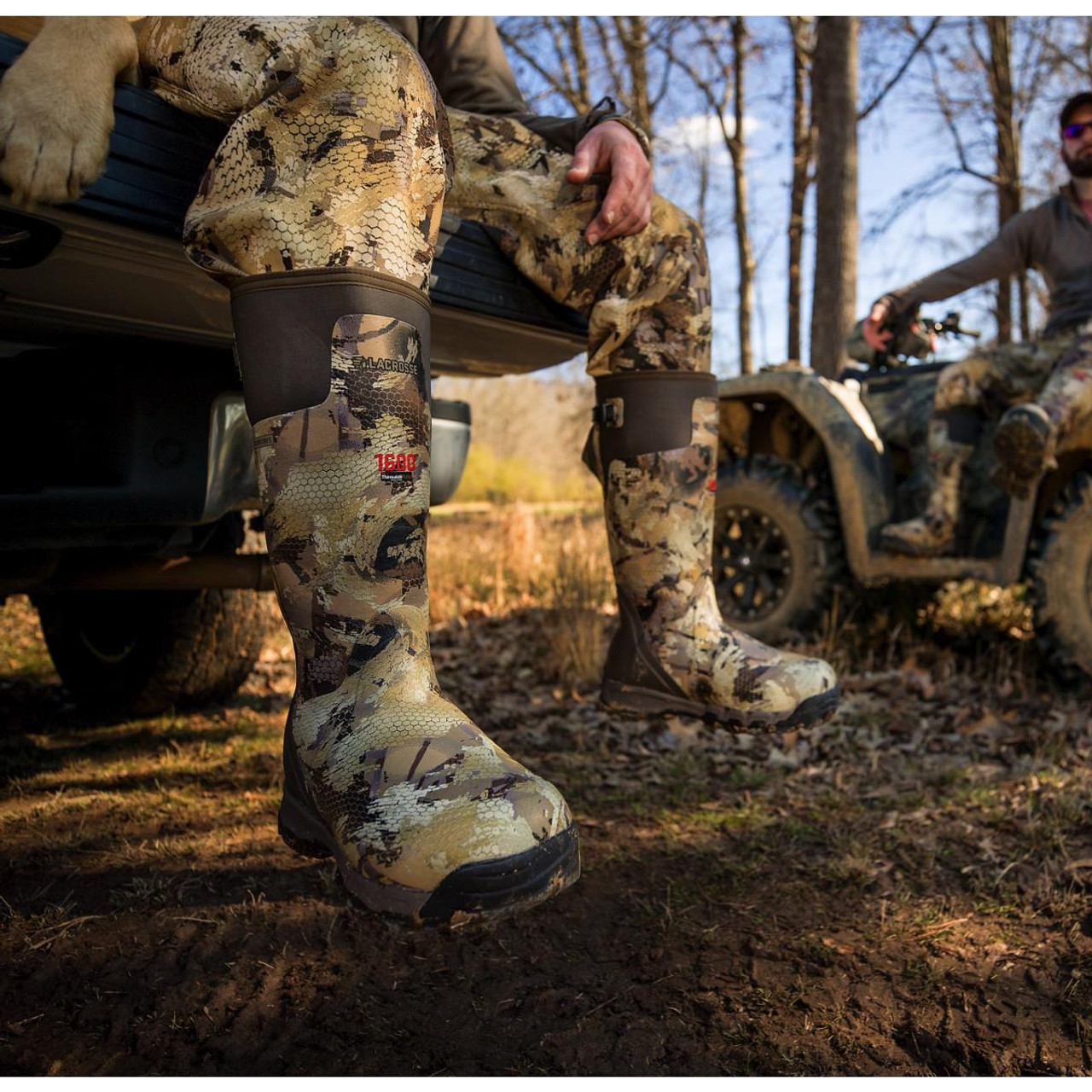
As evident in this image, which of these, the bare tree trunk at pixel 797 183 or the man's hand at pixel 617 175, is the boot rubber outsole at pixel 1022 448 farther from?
the bare tree trunk at pixel 797 183

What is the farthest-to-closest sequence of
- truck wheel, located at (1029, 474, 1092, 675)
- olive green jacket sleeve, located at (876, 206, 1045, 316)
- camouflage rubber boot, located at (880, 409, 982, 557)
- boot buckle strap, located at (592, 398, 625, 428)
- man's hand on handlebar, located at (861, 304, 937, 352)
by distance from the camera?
1. man's hand on handlebar, located at (861, 304, 937, 352)
2. olive green jacket sleeve, located at (876, 206, 1045, 316)
3. camouflage rubber boot, located at (880, 409, 982, 557)
4. truck wheel, located at (1029, 474, 1092, 675)
5. boot buckle strap, located at (592, 398, 625, 428)

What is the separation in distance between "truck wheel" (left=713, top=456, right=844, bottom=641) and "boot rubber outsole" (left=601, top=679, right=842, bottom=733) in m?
2.49

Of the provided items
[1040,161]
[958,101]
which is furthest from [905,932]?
[1040,161]

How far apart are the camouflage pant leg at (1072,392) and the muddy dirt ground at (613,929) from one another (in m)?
1.10

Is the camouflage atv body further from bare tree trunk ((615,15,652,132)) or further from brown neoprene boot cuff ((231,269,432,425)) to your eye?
bare tree trunk ((615,15,652,132))

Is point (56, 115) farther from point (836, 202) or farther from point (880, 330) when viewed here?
point (836, 202)

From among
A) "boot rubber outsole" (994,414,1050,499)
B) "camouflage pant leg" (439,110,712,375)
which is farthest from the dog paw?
"boot rubber outsole" (994,414,1050,499)

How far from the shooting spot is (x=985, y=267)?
4246 millimetres

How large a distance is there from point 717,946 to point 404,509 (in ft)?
3.20

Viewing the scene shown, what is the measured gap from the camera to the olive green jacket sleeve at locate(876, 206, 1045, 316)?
13.5ft

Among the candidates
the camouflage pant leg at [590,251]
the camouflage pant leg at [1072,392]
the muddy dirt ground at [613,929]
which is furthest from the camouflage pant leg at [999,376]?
the camouflage pant leg at [590,251]

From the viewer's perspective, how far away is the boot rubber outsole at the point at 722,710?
1.73 metres

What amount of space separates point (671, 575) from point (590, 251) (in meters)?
0.62

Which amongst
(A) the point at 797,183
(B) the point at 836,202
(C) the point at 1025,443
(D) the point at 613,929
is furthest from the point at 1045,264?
(A) the point at 797,183
